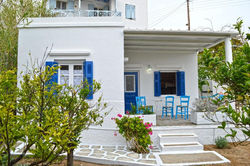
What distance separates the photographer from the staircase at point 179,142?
569 centimetres

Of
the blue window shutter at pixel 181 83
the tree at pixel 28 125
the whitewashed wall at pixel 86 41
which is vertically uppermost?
the whitewashed wall at pixel 86 41

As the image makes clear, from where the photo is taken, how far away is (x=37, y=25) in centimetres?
679

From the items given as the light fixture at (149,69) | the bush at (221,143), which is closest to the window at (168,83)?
the light fixture at (149,69)

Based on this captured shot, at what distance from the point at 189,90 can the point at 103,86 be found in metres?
5.24

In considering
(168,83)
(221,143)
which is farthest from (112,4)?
(221,143)

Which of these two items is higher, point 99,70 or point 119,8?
point 119,8

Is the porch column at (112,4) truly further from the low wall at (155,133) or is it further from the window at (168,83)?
the low wall at (155,133)

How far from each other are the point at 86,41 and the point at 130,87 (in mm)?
3751

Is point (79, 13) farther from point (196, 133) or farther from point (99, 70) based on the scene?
point (196, 133)

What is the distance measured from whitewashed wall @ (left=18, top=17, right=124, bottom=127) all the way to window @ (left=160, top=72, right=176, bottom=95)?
3.67 metres

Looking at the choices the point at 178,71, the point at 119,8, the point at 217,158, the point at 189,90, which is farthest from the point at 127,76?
the point at 119,8

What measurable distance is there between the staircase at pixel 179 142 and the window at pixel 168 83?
358 cm

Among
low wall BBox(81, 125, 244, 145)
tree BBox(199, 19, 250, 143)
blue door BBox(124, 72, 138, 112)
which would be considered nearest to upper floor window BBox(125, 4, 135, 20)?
blue door BBox(124, 72, 138, 112)

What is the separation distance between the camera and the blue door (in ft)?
31.0
